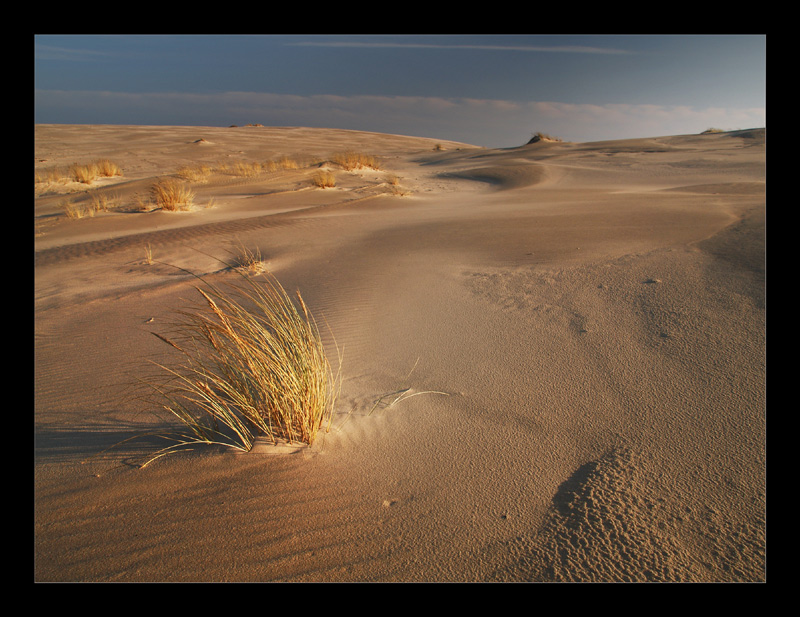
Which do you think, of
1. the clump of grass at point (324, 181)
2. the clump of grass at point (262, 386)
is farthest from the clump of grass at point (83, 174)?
the clump of grass at point (262, 386)

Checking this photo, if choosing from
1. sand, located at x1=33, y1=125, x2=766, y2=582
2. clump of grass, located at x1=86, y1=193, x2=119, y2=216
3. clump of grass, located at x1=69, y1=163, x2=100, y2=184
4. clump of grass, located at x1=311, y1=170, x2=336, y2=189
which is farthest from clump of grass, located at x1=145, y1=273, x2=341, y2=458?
clump of grass, located at x1=69, y1=163, x2=100, y2=184

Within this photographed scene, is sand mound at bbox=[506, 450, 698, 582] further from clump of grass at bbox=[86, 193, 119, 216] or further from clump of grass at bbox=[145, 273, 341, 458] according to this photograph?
clump of grass at bbox=[86, 193, 119, 216]

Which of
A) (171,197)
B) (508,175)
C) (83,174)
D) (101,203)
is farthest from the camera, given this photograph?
(508,175)

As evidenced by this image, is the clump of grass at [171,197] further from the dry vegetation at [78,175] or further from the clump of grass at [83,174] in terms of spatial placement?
the dry vegetation at [78,175]

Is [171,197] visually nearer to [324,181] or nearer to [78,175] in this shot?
[324,181]

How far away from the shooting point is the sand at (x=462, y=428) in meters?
1.92

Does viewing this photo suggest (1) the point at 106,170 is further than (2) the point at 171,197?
Yes

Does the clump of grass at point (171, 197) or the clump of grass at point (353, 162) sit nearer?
the clump of grass at point (171, 197)

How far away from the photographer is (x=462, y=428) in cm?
276

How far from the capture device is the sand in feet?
6.31

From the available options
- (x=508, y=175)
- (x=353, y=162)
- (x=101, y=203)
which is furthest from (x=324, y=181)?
(x=508, y=175)

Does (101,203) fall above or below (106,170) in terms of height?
below

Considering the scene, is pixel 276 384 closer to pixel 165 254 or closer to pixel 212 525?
pixel 212 525

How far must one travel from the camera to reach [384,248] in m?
7.14
